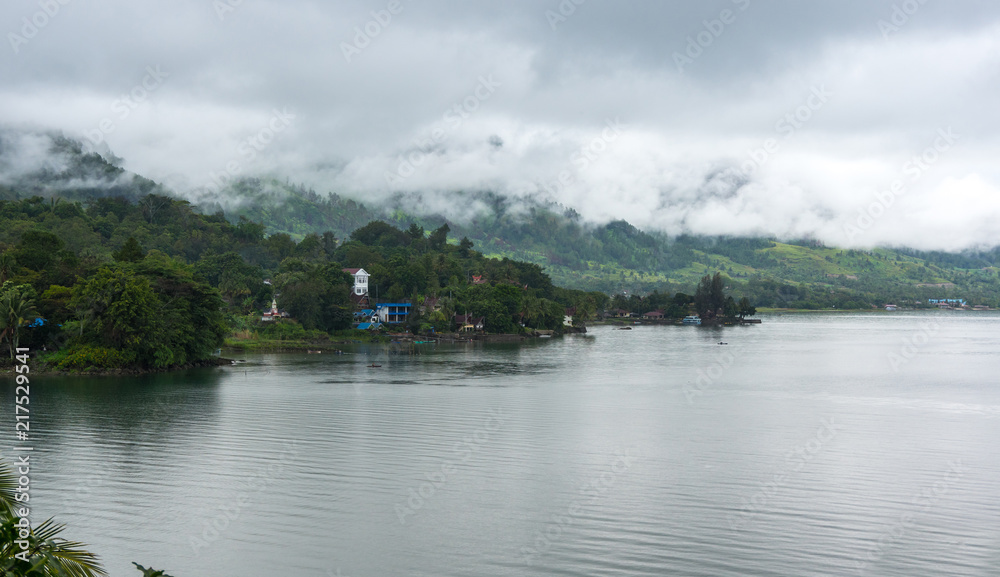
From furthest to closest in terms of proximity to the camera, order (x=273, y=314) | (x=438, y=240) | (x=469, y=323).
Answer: (x=438, y=240), (x=469, y=323), (x=273, y=314)

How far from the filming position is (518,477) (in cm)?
2358

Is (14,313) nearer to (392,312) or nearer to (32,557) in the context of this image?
(32,557)

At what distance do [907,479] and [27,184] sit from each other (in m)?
225

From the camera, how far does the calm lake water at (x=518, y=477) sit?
16.8 metres

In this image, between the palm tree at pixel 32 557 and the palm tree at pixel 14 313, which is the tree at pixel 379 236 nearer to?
the palm tree at pixel 14 313

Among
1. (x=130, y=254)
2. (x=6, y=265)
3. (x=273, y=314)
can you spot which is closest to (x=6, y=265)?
(x=6, y=265)

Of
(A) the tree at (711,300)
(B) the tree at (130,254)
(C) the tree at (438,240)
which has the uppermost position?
(C) the tree at (438,240)

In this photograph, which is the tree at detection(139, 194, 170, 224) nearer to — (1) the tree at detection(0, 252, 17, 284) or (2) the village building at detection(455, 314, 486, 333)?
(2) the village building at detection(455, 314, 486, 333)

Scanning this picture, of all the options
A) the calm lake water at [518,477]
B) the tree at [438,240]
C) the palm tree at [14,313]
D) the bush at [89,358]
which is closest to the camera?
the calm lake water at [518,477]

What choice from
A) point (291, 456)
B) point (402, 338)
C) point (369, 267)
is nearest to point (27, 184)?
point (369, 267)

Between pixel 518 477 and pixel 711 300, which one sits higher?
pixel 711 300

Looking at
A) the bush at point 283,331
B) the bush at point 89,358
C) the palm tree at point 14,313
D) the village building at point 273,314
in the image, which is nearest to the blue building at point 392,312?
the village building at point 273,314

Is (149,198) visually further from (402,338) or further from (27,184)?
(27,184)

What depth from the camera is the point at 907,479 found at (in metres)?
23.4
